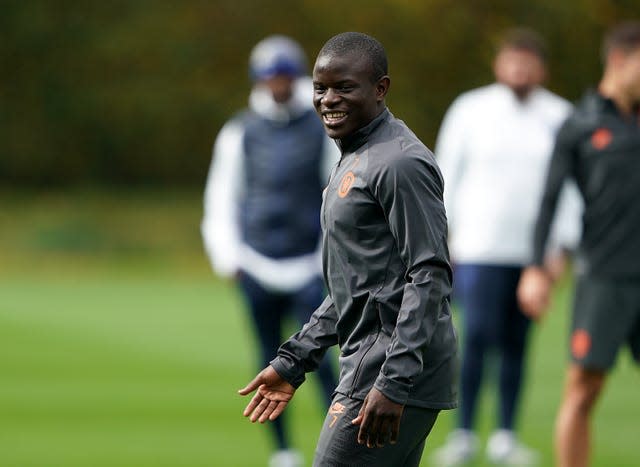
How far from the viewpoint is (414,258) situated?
181 inches

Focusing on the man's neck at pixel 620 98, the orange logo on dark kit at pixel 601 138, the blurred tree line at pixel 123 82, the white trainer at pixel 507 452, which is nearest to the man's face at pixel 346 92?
the orange logo on dark kit at pixel 601 138

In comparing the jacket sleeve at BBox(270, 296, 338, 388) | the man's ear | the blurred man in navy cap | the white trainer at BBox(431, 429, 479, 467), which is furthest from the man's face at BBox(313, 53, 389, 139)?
the white trainer at BBox(431, 429, 479, 467)

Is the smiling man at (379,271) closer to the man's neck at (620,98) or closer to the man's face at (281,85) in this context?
the man's neck at (620,98)

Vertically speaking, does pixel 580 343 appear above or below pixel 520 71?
below

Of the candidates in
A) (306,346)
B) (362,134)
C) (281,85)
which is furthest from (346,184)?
(281,85)

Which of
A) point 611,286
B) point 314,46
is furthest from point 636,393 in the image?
point 314,46

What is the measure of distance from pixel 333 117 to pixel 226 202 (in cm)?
429

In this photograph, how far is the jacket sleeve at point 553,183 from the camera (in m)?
7.50

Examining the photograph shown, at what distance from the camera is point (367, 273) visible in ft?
15.7

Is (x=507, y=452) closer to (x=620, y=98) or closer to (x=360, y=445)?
(x=620, y=98)

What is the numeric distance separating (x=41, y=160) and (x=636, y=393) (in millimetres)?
31940

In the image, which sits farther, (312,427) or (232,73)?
(232,73)

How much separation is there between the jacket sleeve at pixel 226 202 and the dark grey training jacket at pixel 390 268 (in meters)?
4.00

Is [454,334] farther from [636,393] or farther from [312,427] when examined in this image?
[636,393]
